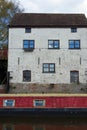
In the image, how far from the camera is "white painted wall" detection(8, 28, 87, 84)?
30844mm

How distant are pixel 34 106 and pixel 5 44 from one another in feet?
59.8

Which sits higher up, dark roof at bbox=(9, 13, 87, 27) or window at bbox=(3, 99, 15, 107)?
dark roof at bbox=(9, 13, 87, 27)

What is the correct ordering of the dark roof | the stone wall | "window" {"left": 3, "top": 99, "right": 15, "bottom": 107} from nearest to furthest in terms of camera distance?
1. "window" {"left": 3, "top": 99, "right": 15, "bottom": 107}
2. the stone wall
3. the dark roof

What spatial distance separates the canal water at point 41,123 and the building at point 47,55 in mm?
7641

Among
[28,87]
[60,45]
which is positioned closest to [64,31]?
[60,45]

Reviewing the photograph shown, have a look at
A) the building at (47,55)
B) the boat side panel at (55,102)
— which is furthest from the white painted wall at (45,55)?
the boat side panel at (55,102)

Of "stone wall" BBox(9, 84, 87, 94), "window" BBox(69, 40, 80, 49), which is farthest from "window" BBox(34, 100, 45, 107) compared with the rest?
"window" BBox(69, 40, 80, 49)

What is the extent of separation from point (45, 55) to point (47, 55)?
0.16 meters

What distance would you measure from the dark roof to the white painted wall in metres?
0.40

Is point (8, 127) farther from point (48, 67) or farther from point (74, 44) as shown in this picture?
point (74, 44)

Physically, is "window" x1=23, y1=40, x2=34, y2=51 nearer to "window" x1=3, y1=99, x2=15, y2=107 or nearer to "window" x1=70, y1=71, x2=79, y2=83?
"window" x1=70, y1=71, x2=79, y2=83

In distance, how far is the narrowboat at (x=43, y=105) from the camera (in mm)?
23516

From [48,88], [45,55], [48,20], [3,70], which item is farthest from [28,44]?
[48,88]

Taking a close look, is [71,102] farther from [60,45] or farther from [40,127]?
[60,45]
